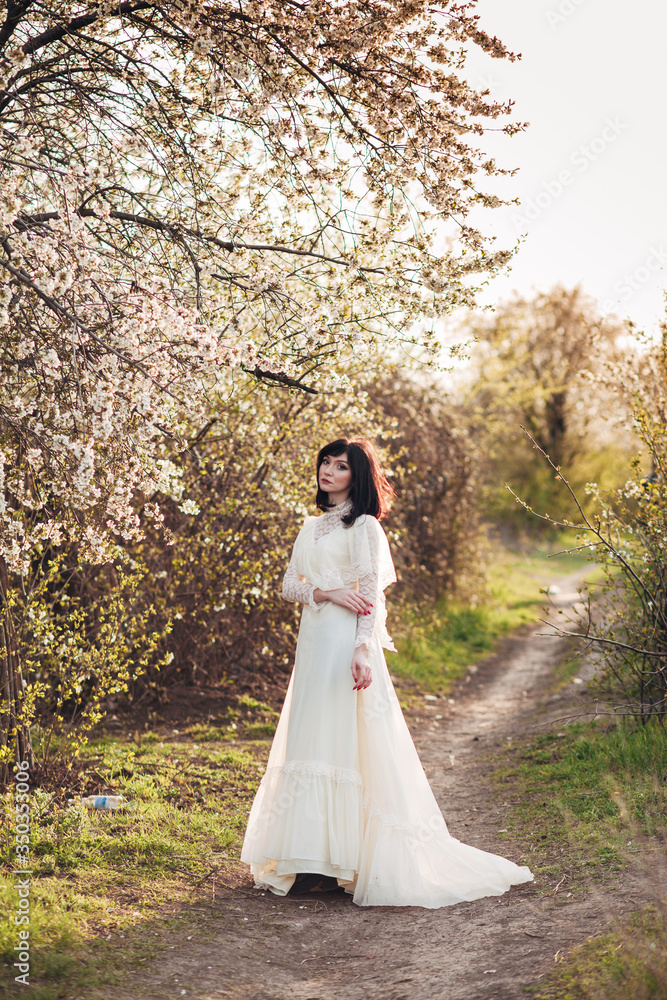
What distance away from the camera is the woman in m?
3.92

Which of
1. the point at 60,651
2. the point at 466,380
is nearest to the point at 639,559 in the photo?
the point at 60,651

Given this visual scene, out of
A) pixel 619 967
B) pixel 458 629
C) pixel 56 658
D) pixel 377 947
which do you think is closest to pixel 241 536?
pixel 56 658

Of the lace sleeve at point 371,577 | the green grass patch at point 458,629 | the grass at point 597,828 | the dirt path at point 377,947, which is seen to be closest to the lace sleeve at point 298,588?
the lace sleeve at point 371,577

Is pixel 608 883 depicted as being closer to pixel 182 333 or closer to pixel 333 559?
pixel 333 559

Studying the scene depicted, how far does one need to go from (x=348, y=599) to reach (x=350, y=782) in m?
0.87

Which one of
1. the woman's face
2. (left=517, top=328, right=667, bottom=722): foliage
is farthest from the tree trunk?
(left=517, top=328, right=667, bottom=722): foliage

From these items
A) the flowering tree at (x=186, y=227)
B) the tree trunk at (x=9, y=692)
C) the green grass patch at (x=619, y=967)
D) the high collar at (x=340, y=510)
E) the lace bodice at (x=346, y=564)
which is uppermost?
the flowering tree at (x=186, y=227)

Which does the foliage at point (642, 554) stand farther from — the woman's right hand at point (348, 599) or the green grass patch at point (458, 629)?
the woman's right hand at point (348, 599)

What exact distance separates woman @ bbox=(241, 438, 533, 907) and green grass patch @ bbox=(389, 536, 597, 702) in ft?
12.2

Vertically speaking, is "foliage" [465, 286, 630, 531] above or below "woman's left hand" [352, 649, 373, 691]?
above

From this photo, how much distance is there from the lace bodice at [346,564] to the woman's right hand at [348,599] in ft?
0.08

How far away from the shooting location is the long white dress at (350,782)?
12.8ft

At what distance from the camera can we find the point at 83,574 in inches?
239

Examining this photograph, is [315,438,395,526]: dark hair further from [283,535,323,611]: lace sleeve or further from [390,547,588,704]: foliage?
[390,547,588,704]: foliage
